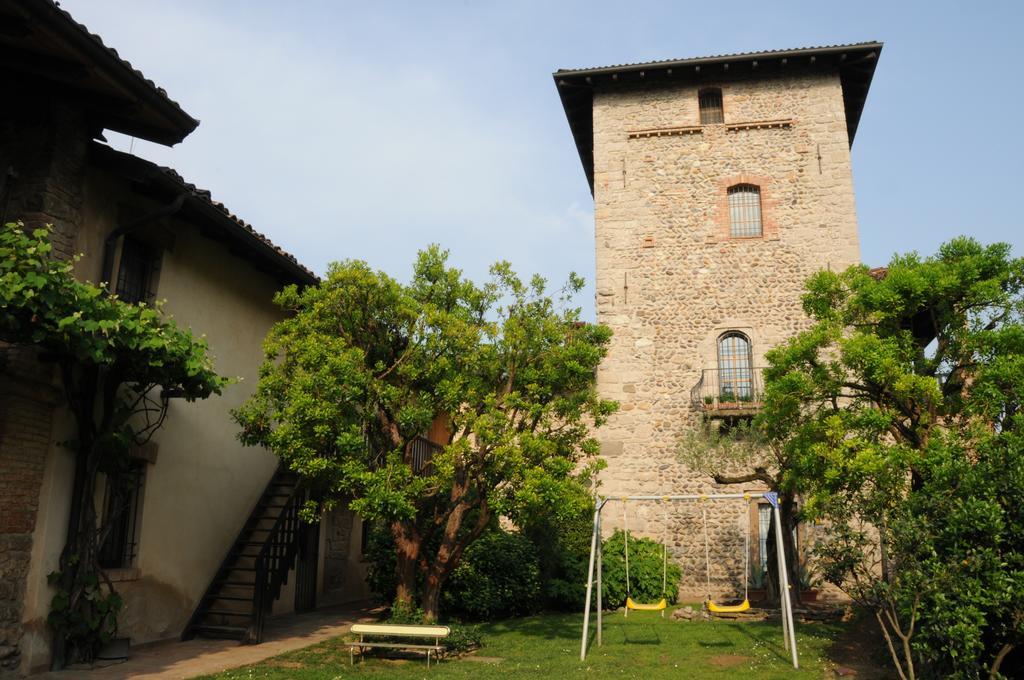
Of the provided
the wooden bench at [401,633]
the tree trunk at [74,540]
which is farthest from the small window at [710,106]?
the tree trunk at [74,540]

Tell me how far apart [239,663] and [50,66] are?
694 centimetres

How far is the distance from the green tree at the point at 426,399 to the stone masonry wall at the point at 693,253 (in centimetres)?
577

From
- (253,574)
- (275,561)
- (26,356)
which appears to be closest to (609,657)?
(275,561)

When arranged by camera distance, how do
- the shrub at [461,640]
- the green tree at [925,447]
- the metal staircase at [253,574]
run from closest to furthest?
the green tree at [925,447] → the shrub at [461,640] → the metal staircase at [253,574]

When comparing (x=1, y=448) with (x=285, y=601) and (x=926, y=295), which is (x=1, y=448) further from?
(x=926, y=295)

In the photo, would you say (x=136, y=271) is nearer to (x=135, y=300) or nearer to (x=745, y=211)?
(x=135, y=300)

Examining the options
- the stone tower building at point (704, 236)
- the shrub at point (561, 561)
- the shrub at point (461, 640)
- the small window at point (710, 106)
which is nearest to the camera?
the shrub at point (461, 640)

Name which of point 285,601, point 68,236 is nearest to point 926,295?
point 68,236

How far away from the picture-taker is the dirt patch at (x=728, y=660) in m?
9.62

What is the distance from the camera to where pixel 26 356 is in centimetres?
793

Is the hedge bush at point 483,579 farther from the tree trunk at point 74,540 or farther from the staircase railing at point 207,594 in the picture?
the tree trunk at point 74,540

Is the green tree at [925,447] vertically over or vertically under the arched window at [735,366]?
under

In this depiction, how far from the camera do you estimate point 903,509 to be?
7566 millimetres

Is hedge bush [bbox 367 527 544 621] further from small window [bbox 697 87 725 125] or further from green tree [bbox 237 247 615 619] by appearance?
small window [bbox 697 87 725 125]
